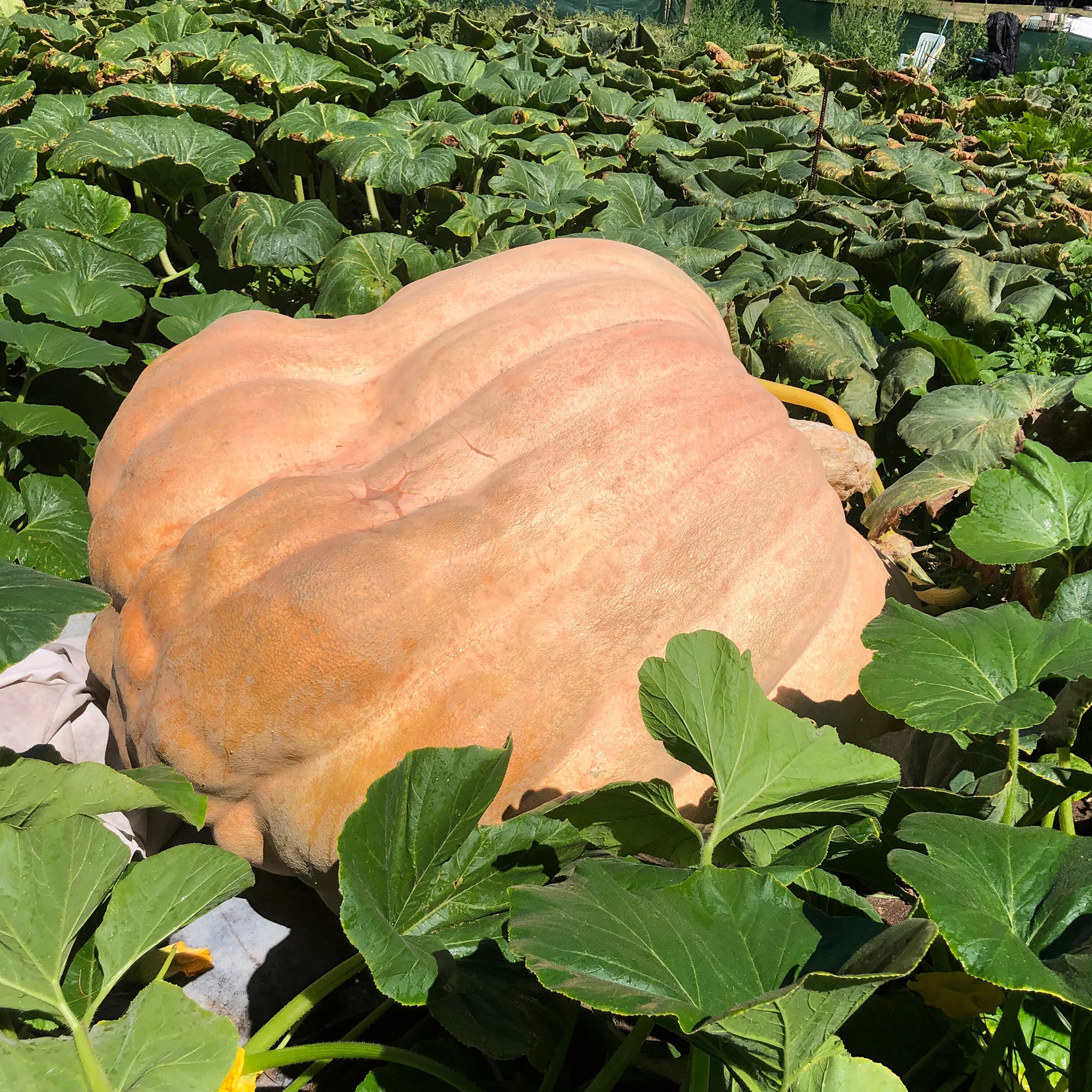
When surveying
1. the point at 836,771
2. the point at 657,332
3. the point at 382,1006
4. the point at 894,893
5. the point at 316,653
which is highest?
the point at 657,332

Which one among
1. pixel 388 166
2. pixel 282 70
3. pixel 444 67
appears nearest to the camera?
pixel 388 166

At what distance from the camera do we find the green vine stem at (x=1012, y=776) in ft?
4.27

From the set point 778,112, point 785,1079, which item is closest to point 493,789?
point 785,1079

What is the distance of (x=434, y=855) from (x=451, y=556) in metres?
0.45

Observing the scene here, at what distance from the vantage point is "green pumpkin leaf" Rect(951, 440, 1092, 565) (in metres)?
1.72

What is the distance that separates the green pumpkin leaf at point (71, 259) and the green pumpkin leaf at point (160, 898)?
78.7 inches

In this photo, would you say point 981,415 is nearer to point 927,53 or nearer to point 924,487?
point 924,487

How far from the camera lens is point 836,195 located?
13.3 ft

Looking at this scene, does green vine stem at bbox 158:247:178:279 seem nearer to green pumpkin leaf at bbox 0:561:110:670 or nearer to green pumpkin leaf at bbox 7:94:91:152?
green pumpkin leaf at bbox 7:94:91:152

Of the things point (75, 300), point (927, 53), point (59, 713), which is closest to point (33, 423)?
point (75, 300)

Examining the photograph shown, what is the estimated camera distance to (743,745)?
1.20m

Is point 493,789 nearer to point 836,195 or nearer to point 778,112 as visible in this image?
point 836,195

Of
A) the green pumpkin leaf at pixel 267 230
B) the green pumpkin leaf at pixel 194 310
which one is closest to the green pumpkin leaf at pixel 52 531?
the green pumpkin leaf at pixel 194 310

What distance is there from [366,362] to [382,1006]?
1144mm
